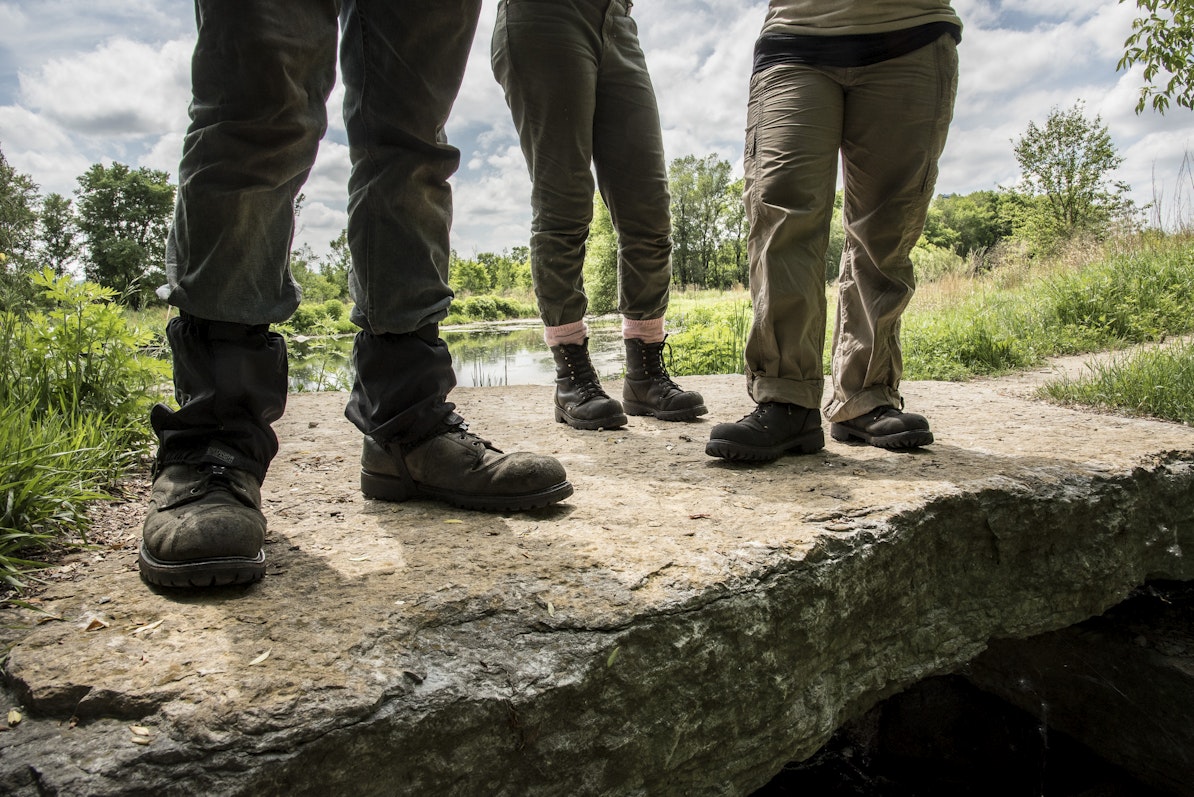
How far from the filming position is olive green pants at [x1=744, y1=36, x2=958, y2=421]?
86.5 inches

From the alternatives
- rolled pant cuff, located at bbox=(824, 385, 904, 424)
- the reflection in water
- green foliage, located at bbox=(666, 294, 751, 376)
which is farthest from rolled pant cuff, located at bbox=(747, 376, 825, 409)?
green foliage, located at bbox=(666, 294, 751, 376)

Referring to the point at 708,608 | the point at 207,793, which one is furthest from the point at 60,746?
the point at 708,608

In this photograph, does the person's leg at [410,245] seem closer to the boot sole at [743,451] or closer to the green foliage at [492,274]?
the boot sole at [743,451]

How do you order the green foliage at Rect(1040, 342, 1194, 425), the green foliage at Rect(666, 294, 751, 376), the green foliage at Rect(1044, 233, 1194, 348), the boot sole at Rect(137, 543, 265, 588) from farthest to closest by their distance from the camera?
the green foliage at Rect(666, 294, 751, 376)
the green foliage at Rect(1044, 233, 1194, 348)
the green foliage at Rect(1040, 342, 1194, 425)
the boot sole at Rect(137, 543, 265, 588)

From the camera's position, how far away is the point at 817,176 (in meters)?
2.20

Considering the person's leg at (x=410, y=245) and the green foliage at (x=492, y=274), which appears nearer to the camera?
the person's leg at (x=410, y=245)

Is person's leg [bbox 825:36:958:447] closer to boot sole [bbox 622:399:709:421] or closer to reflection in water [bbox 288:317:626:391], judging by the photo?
boot sole [bbox 622:399:709:421]

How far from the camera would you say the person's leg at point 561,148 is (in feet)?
8.23

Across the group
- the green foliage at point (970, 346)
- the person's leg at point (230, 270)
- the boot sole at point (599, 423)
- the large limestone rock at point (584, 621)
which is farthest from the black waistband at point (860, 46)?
the green foliage at point (970, 346)

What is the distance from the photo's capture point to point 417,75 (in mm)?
1525

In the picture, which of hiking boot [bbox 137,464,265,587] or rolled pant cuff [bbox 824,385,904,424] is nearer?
hiking boot [bbox 137,464,265,587]

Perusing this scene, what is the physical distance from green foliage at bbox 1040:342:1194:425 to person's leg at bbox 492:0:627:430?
8.76 feet

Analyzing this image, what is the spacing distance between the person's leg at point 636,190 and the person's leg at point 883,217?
2.33ft

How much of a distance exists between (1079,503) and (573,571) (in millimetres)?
1573
